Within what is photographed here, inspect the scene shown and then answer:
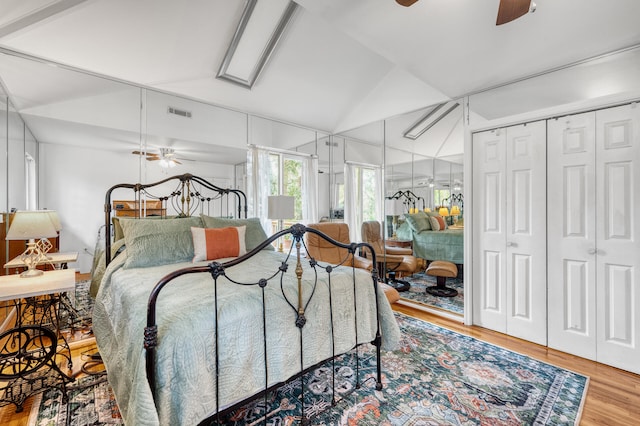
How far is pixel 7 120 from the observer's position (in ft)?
8.80

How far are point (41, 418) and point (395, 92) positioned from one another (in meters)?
4.55

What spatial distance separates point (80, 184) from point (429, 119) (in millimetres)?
4017

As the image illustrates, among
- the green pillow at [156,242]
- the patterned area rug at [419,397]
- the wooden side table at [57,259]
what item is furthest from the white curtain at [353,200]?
the wooden side table at [57,259]

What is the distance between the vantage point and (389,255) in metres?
4.09

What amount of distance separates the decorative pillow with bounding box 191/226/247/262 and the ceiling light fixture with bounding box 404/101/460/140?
260 centimetres

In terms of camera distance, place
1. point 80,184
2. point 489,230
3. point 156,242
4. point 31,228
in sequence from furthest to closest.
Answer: point 489,230, point 80,184, point 156,242, point 31,228

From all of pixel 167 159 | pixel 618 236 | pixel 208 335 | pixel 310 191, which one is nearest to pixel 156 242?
pixel 167 159

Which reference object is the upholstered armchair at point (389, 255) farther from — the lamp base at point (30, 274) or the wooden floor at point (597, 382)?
the lamp base at point (30, 274)

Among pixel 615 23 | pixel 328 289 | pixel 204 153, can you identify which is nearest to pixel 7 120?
pixel 204 153

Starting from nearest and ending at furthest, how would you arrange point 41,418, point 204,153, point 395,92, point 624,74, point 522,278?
point 41,418 → point 624,74 → point 522,278 → point 204,153 → point 395,92

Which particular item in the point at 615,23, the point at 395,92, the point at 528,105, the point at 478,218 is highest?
the point at 395,92

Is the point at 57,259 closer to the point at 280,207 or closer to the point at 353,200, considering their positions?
the point at 280,207

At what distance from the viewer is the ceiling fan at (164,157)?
3.27m

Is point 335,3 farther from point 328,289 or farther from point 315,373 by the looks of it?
point 315,373
